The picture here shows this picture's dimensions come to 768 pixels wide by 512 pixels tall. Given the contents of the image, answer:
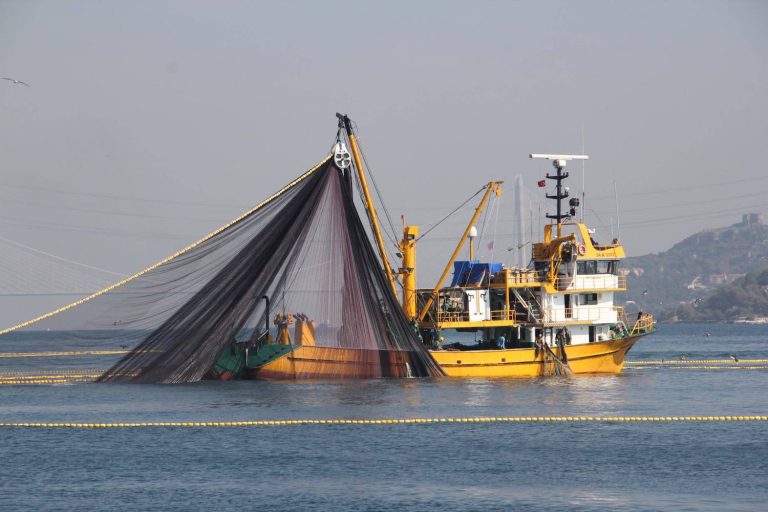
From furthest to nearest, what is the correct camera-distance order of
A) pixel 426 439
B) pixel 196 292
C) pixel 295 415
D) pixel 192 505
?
pixel 196 292 < pixel 295 415 < pixel 426 439 < pixel 192 505

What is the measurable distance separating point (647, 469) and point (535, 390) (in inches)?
710

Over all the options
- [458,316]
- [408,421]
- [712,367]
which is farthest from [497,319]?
[712,367]

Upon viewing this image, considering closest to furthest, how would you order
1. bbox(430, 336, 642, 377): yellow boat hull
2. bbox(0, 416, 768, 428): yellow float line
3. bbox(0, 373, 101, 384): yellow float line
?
1. bbox(0, 416, 768, 428): yellow float line
2. bbox(430, 336, 642, 377): yellow boat hull
3. bbox(0, 373, 101, 384): yellow float line

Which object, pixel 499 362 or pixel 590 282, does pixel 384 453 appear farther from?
pixel 590 282

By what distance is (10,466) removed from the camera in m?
32.8

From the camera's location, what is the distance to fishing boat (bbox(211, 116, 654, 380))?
53250mm

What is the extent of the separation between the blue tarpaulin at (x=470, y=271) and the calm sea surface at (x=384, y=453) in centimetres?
587

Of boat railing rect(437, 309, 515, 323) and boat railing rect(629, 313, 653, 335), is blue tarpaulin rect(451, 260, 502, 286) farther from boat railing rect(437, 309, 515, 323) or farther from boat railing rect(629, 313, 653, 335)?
boat railing rect(629, 313, 653, 335)

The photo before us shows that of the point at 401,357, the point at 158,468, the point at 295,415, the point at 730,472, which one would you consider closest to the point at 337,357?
the point at 401,357

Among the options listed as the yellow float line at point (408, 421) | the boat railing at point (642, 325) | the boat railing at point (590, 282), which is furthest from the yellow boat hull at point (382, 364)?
the yellow float line at point (408, 421)

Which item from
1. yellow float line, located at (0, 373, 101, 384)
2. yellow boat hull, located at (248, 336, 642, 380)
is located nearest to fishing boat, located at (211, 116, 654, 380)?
yellow boat hull, located at (248, 336, 642, 380)

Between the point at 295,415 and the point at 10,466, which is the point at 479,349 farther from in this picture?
the point at 10,466

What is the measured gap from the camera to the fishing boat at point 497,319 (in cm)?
5325

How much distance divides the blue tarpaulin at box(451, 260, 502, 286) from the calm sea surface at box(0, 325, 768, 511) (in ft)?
19.3
